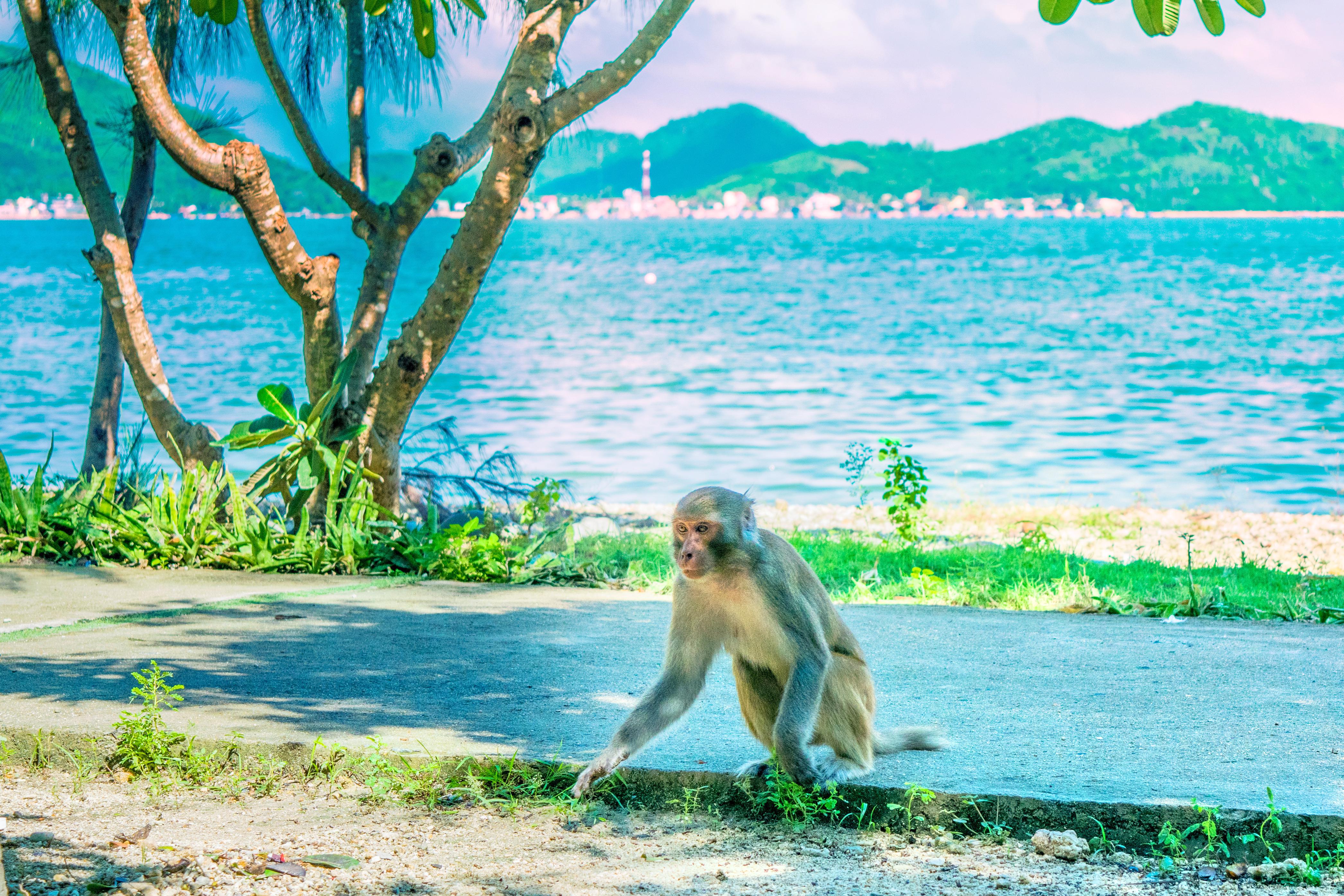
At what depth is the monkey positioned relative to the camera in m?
3.66

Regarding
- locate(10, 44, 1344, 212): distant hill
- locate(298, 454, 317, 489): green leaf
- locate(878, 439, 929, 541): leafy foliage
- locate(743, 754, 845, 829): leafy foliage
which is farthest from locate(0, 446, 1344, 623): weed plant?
locate(10, 44, 1344, 212): distant hill

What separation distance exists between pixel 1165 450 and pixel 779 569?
15.6m

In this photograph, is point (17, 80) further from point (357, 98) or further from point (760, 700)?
point (760, 700)

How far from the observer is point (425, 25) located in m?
3.42

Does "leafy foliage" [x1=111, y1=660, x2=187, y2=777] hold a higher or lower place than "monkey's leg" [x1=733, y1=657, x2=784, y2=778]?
lower

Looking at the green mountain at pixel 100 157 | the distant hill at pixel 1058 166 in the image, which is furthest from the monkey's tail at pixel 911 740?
the distant hill at pixel 1058 166

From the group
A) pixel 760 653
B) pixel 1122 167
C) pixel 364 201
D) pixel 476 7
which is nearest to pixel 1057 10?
pixel 476 7

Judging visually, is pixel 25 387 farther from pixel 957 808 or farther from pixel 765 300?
pixel 765 300

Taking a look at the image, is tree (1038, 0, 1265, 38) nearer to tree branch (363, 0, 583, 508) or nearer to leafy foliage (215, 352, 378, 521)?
tree branch (363, 0, 583, 508)

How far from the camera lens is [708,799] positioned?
393 cm

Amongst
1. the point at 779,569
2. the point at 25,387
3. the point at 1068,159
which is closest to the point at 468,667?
the point at 779,569

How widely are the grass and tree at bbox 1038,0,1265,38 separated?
13.5 ft

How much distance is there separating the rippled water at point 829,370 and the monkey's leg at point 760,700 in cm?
967

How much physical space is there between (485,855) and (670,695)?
76 cm
